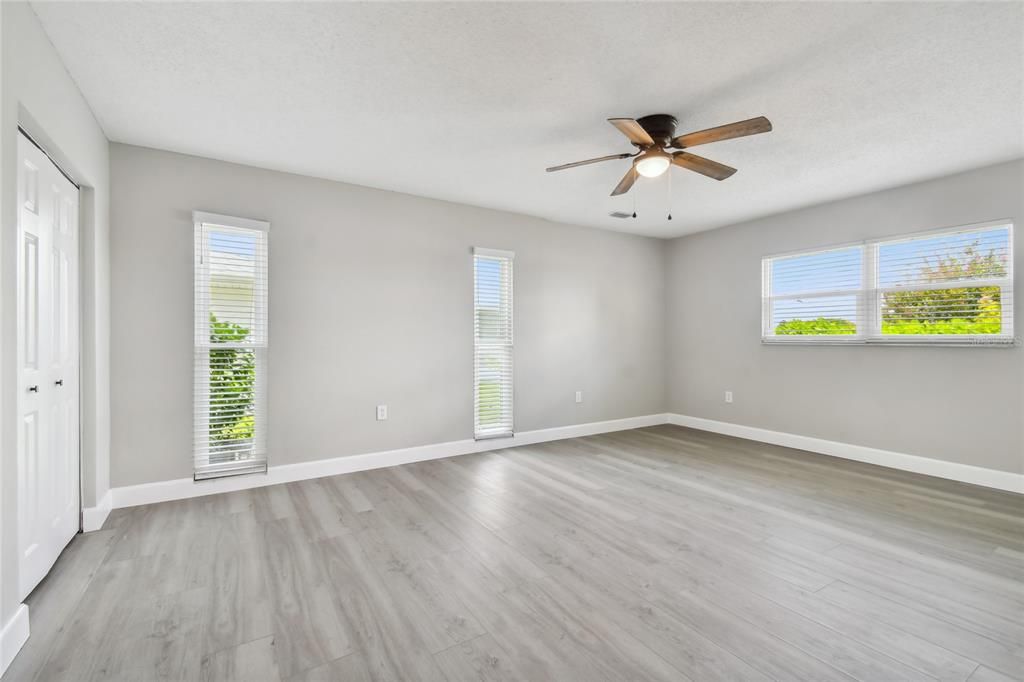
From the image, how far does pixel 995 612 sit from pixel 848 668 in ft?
3.06

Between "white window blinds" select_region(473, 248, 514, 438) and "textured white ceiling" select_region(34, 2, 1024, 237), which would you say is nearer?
"textured white ceiling" select_region(34, 2, 1024, 237)

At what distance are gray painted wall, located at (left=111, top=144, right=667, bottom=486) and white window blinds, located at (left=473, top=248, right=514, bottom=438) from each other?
12cm

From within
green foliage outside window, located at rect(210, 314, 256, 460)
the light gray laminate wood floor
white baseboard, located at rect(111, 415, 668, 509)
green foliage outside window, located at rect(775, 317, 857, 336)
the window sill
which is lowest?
the light gray laminate wood floor

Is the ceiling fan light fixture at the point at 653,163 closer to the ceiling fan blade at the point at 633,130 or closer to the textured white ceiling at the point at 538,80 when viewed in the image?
the ceiling fan blade at the point at 633,130

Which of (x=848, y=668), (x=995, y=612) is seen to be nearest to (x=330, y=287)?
(x=848, y=668)

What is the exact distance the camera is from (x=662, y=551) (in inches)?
97.0

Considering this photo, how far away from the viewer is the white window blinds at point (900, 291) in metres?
3.61

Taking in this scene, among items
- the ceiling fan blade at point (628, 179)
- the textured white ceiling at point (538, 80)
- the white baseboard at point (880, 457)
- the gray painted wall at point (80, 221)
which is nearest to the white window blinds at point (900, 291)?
the textured white ceiling at point (538, 80)

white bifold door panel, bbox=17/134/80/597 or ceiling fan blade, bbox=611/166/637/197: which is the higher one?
ceiling fan blade, bbox=611/166/637/197

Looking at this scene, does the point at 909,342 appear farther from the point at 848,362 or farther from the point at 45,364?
the point at 45,364

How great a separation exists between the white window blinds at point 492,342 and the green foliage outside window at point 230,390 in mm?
2047

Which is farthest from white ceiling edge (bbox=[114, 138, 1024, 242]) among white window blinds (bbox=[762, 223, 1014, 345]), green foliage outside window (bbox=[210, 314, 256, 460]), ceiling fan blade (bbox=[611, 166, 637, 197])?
ceiling fan blade (bbox=[611, 166, 637, 197])

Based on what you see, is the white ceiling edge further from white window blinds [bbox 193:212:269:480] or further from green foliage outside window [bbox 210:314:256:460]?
green foliage outside window [bbox 210:314:256:460]

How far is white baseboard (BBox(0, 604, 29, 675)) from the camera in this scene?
154 cm
